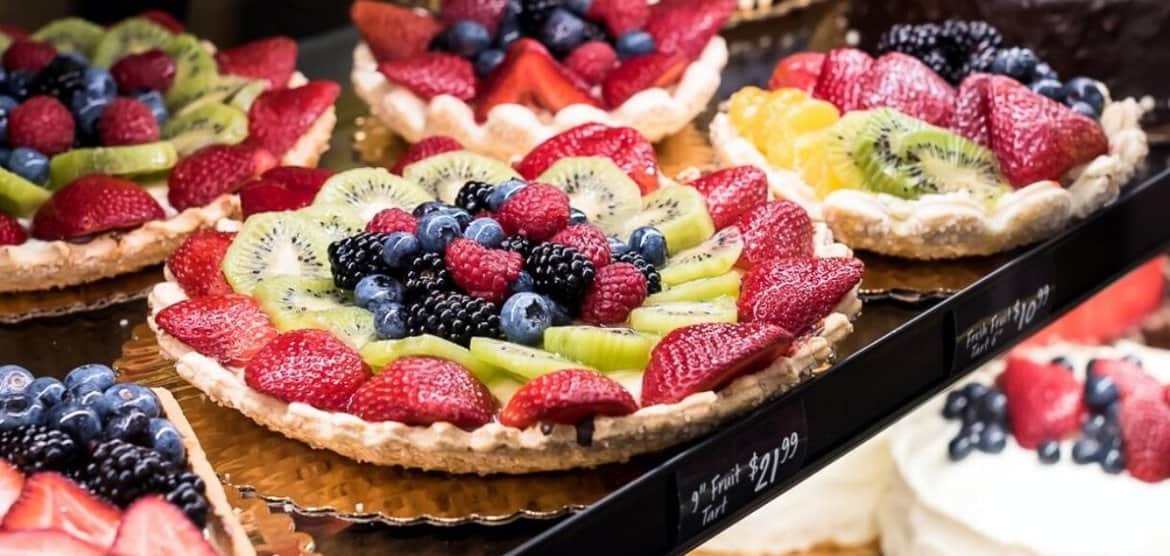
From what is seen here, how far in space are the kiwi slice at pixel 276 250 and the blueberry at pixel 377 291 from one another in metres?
0.14

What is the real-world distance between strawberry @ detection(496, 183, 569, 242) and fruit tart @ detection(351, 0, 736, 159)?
2.11 feet

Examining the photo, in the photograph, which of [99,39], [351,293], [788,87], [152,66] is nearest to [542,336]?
Answer: [351,293]

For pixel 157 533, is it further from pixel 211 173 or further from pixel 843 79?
pixel 843 79

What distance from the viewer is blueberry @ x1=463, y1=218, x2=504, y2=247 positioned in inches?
76.0

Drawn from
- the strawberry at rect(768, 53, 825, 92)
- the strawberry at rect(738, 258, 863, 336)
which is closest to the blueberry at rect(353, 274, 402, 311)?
the strawberry at rect(738, 258, 863, 336)

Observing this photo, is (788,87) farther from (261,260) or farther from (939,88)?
(261,260)

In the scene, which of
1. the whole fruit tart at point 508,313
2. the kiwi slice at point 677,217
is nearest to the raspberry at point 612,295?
the whole fruit tart at point 508,313

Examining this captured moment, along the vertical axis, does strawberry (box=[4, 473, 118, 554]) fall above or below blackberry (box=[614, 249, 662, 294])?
above

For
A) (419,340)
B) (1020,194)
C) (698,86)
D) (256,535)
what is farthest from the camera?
(698,86)

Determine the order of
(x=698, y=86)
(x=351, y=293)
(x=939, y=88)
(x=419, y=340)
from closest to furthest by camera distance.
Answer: (x=419, y=340), (x=351, y=293), (x=939, y=88), (x=698, y=86)

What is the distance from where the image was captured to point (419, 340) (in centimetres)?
179

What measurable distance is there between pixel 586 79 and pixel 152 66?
2.54ft

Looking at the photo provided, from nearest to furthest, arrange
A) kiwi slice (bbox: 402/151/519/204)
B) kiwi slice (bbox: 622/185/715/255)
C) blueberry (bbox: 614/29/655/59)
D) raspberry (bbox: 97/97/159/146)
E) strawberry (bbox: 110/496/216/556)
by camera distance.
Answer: strawberry (bbox: 110/496/216/556) < kiwi slice (bbox: 622/185/715/255) < kiwi slice (bbox: 402/151/519/204) < raspberry (bbox: 97/97/159/146) < blueberry (bbox: 614/29/655/59)

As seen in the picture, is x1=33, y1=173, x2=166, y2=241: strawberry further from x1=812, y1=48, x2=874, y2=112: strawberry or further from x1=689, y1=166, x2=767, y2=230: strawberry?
x1=812, y1=48, x2=874, y2=112: strawberry
